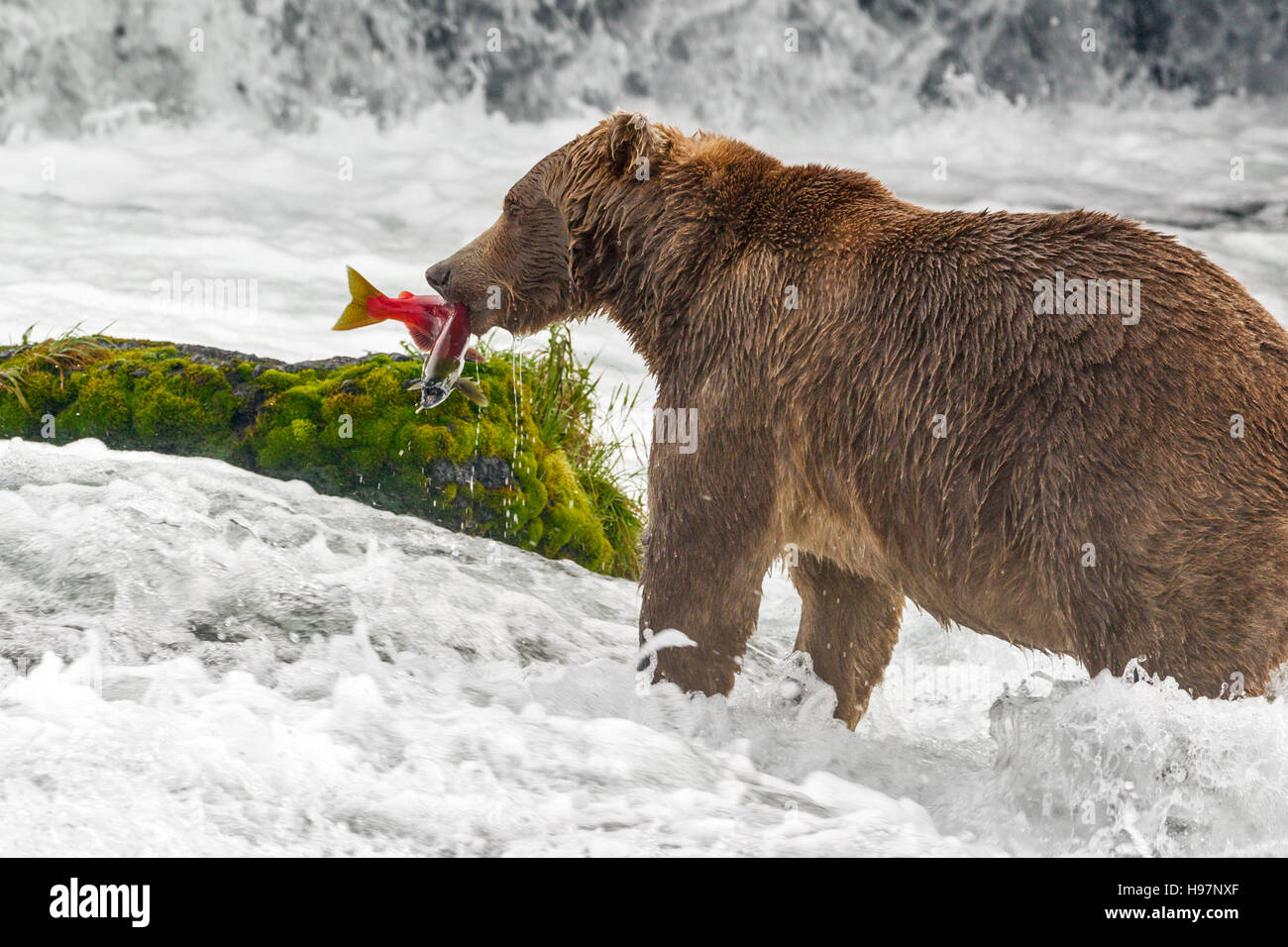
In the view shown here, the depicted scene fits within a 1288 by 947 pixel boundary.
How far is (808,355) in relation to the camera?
435 centimetres

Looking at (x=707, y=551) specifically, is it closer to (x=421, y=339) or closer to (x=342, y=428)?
(x=421, y=339)

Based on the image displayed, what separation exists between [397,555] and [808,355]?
332 cm

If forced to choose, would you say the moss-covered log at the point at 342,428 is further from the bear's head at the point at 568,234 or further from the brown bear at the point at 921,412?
the brown bear at the point at 921,412

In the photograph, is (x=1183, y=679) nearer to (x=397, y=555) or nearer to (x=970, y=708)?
(x=970, y=708)

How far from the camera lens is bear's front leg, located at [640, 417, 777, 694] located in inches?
175

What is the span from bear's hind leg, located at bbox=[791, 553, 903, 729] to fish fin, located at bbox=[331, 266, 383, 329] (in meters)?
2.34

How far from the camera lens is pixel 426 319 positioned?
18.5 ft

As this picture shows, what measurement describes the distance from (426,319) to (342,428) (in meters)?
2.54

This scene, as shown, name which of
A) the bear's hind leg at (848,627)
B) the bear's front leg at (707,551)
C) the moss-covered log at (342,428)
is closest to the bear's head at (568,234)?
the bear's front leg at (707,551)

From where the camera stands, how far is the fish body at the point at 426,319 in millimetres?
5504

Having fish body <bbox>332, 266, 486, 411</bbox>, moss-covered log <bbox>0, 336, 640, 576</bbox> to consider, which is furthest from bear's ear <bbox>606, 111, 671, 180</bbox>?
moss-covered log <bbox>0, 336, 640, 576</bbox>

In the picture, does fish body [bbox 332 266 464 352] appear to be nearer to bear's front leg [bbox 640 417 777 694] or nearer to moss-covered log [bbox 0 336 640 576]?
bear's front leg [bbox 640 417 777 694]

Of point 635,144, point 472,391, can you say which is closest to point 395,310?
point 472,391

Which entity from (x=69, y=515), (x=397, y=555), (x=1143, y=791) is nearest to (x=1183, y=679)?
(x=1143, y=791)
